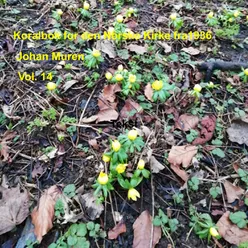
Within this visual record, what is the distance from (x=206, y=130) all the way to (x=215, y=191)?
0.52m

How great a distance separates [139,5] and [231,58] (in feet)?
4.56

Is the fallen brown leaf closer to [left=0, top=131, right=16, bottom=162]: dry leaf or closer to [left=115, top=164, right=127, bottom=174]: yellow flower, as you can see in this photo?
[left=115, top=164, right=127, bottom=174]: yellow flower

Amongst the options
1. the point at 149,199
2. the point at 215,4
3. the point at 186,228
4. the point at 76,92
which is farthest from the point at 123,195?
the point at 215,4

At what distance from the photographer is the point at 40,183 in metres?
1.95

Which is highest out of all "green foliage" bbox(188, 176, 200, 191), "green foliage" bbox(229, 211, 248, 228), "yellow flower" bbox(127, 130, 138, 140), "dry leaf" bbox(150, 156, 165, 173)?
"yellow flower" bbox(127, 130, 138, 140)

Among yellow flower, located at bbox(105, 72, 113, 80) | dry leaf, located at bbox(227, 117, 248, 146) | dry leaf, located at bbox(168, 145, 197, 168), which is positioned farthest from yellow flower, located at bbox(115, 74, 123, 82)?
dry leaf, located at bbox(227, 117, 248, 146)

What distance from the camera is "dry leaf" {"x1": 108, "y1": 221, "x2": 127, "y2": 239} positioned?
5.63 feet

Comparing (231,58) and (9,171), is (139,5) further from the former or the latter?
(9,171)

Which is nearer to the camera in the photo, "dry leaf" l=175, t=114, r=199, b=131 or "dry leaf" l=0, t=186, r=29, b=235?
"dry leaf" l=0, t=186, r=29, b=235

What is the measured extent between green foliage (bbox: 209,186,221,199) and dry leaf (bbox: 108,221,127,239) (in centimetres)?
64

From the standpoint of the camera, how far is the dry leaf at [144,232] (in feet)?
5.58

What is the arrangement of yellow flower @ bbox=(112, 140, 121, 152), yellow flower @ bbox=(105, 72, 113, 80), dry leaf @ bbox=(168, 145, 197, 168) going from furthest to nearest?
yellow flower @ bbox=(105, 72, 113, 80) → dry leaf @ bbox=(168, 145, 197, 168) → yellow flower @ bbox=(112, 140, 121, 152)

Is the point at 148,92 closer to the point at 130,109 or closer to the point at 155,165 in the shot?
the point at 130,109

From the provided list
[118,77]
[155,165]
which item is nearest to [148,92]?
[118,77]
